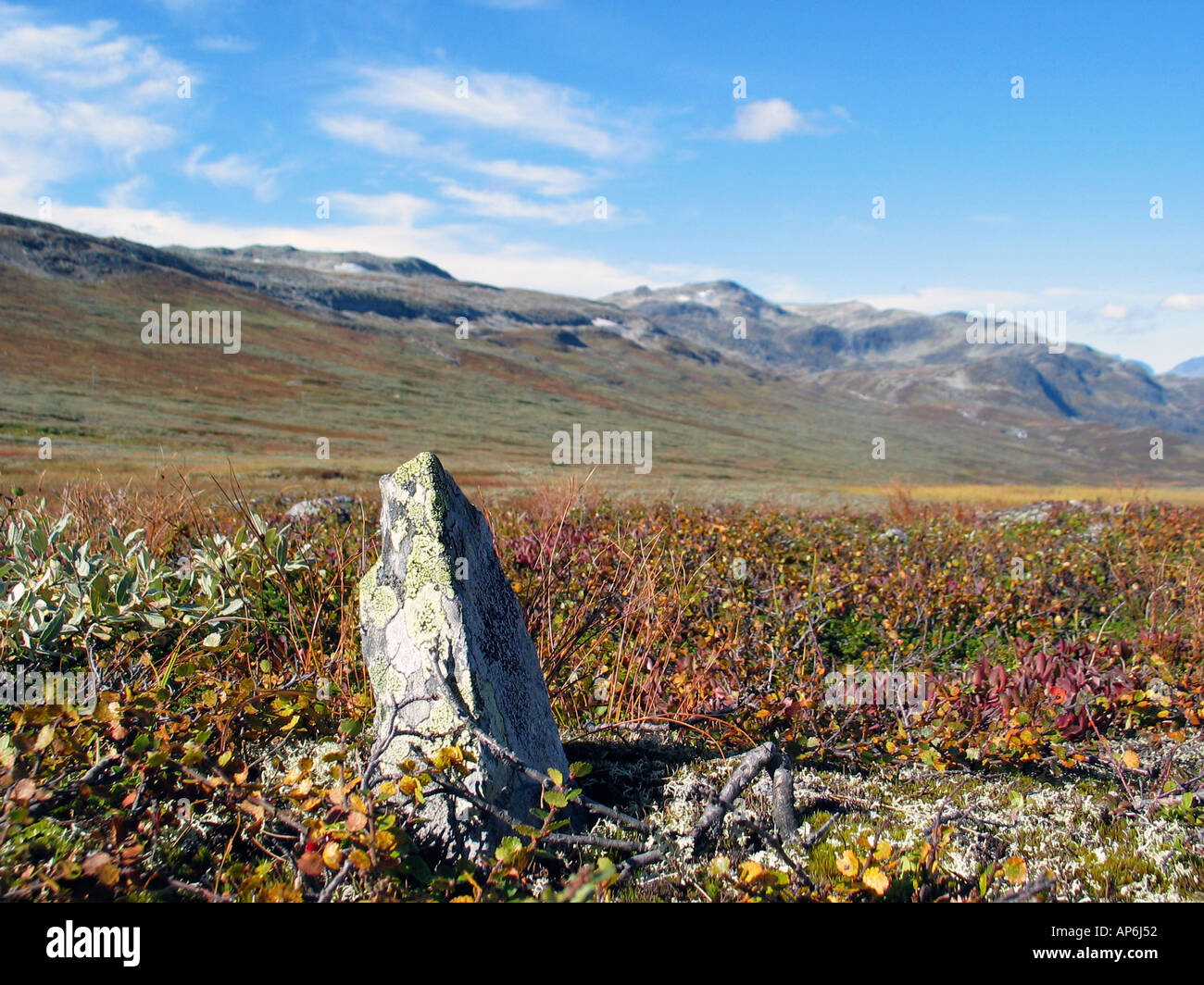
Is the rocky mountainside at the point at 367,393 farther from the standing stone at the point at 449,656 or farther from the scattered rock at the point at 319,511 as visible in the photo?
the standing stone at the point at 449,656

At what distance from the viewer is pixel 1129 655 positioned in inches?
200

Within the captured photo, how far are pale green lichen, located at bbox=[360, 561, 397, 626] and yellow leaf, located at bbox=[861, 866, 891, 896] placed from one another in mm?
1937

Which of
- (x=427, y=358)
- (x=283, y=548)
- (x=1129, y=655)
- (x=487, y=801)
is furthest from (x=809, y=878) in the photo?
(x=427, y=358)

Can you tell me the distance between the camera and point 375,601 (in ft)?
10.0

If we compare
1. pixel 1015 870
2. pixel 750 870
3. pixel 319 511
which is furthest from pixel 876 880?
pixel 319 511

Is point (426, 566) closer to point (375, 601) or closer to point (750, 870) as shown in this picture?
point (375, 601)

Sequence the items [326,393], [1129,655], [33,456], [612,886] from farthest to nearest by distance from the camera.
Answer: [326,393], [33,456], [1129,655], [612,886]

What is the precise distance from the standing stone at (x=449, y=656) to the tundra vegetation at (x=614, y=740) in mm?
125

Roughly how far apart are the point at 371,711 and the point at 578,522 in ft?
16.3

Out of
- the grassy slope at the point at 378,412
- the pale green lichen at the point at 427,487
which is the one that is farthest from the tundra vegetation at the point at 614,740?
the grassy slope at the point at 378,412

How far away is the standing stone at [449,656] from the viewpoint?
2.71m

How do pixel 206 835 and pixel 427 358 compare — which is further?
pixel 427 358

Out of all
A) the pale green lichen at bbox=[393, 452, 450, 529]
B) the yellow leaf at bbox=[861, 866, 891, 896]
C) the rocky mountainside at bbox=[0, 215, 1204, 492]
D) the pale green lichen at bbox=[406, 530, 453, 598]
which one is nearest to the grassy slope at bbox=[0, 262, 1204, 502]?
the rocky mountainside at bbox=[0, 215, 1204, 492]

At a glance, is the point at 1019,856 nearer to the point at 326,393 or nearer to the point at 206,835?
the point at 206,835
